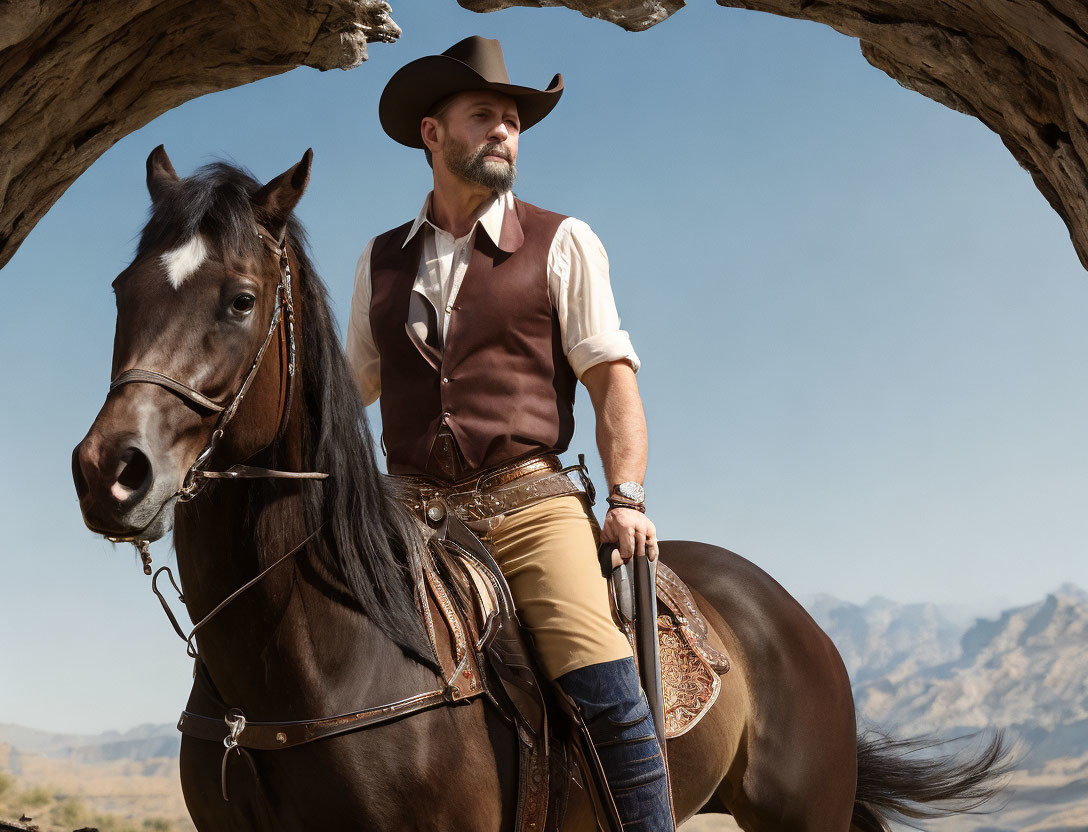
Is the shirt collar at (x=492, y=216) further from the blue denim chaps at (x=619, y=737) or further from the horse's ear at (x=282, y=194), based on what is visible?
the blue denim chaps at (x=619, y=737)

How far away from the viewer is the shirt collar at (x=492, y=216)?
3619mm

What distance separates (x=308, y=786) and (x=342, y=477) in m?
0.85

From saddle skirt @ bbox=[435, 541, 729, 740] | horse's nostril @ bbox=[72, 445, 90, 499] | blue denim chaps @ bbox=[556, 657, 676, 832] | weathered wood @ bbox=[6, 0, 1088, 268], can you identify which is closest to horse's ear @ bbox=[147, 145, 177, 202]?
horse's nostril @ bbox=[72, 445, 90, 499]

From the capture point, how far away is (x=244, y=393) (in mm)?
2654

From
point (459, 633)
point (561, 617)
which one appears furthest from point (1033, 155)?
point (459, 633)

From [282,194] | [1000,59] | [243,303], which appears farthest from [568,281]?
[1000,59]

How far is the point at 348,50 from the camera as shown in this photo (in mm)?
4879

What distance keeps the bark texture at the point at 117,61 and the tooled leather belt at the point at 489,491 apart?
2468 mm

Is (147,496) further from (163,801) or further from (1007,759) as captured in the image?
(163,801)

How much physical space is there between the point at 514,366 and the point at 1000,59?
8.57 feet

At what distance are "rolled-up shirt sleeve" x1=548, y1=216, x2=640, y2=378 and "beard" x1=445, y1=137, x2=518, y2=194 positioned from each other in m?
0.29

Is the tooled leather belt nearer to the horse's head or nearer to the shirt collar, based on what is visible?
the horse's head

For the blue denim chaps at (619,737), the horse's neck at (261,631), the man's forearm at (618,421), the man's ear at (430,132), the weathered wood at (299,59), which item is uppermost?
the weathered wood at (299,59)

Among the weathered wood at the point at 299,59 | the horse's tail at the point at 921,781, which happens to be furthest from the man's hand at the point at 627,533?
the horse's tail at the point at 921,781
